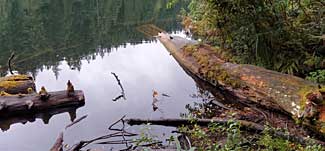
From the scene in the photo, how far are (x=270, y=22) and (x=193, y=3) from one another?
211 centimetres

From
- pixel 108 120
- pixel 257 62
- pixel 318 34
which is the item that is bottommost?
pixel 108 120

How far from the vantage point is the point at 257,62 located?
36.1 feet

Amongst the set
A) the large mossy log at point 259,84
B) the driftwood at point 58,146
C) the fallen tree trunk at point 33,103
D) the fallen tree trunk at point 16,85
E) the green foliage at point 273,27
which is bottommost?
the driftwood at point 58,146

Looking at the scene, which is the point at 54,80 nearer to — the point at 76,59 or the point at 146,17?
the point at 76,59

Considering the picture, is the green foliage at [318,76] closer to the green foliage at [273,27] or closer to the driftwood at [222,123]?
the green foliage at [273,27]

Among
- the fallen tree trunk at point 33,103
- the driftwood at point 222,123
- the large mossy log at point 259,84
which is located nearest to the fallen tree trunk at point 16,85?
the fallen tree trunk at point 33,103

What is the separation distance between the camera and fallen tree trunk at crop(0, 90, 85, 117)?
31.2 feet

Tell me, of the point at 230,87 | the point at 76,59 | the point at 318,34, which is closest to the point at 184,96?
the point at 230,87

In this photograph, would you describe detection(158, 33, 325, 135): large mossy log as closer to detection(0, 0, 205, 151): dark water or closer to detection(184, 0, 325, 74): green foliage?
detection(0, 0, 205, 151): dark water

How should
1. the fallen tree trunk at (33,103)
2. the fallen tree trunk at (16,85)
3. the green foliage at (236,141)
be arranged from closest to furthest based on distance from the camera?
the green foliage at (236,141)
the fallen tree trunk at (33,103)
the fallen tree trunk at (16,85)

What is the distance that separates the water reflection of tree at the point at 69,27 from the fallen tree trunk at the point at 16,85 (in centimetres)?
315

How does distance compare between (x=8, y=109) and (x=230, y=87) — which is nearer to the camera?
(x=8, y=109)

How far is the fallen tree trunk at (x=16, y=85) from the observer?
10.5 m

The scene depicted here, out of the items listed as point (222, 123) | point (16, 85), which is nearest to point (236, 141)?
point (222, 123)
